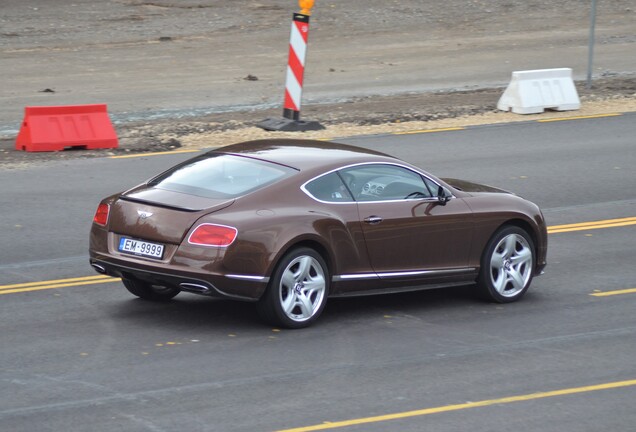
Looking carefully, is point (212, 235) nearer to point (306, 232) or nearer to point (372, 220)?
point (306, 232)

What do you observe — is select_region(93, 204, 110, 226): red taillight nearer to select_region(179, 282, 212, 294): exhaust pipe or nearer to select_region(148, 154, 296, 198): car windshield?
select_region(148, 154, 296, 198): car windshield

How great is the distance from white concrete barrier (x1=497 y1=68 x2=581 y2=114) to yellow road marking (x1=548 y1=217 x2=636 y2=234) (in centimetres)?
755

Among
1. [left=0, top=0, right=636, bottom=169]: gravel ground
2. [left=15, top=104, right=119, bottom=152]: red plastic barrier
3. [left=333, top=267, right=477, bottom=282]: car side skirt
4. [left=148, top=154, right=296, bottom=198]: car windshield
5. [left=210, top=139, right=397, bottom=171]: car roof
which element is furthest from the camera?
[left=0, top=0, right=636, bottom=169]: gravel ground

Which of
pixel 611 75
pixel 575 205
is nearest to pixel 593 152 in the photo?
pixel 575 205

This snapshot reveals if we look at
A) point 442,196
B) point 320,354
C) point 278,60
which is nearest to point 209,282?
point 320,354

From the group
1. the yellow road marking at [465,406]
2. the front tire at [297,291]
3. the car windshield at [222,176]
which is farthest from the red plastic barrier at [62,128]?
the yellow road marking at [465,406]

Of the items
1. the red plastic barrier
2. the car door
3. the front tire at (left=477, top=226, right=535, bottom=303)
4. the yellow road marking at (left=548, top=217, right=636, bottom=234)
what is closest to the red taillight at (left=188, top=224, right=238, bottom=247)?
the car door

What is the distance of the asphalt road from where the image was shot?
8.34 meters

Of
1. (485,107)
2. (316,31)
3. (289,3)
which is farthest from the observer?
(289,3)

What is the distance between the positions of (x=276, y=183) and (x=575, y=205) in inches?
265

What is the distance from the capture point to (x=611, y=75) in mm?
27781

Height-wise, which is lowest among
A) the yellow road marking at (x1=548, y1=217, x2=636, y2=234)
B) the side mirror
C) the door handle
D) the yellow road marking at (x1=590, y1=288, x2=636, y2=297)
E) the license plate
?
the yellow road marking at (x1=548, y1=217, x2=636, y2=234)

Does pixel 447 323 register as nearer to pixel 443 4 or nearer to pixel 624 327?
pixel 624 327

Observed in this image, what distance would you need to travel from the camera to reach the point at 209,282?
32.4ft
